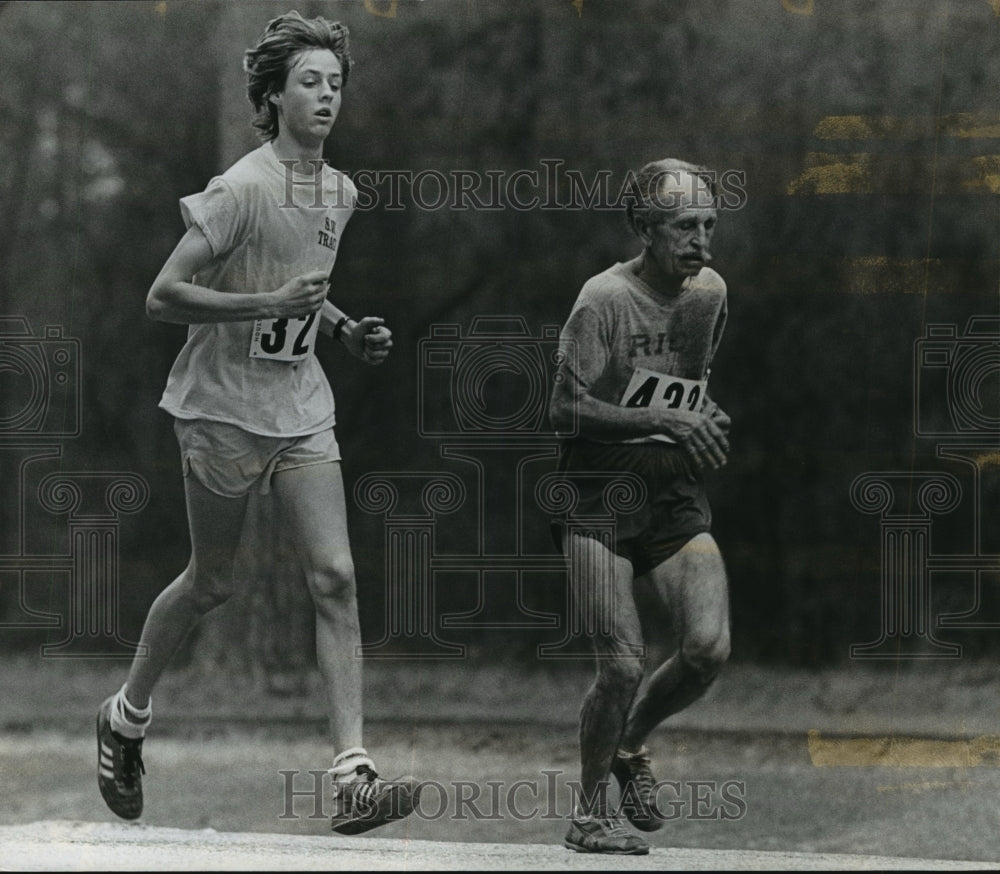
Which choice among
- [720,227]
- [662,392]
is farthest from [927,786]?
[720,227]

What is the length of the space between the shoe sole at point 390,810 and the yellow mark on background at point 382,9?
10.2 feet

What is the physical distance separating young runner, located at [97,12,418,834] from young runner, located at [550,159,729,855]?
79 cm

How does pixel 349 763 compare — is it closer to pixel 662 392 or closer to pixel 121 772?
pixel 121 772

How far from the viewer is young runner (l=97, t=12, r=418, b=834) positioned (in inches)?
280

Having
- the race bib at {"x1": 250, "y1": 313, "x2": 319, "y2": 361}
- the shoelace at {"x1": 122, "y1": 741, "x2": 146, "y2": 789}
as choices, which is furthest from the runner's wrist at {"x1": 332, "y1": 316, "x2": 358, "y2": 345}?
the shoelace at {"x1": 122, "y1": 741, "x2": 146, "y2": 789}

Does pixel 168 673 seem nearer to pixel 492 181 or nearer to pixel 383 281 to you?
pixel 383 281

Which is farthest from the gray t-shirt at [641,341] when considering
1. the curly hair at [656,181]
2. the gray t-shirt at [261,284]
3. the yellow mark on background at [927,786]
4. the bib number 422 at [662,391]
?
the yellow mark on background at [927,786]

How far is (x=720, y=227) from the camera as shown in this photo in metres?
7.61

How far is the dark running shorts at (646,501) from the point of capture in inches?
286

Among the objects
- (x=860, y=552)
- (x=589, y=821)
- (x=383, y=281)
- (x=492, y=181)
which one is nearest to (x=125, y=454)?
(x=383, y=281)

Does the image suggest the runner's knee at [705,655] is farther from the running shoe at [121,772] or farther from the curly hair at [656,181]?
the running shoe at [121,772]

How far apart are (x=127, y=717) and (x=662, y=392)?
2.52 m

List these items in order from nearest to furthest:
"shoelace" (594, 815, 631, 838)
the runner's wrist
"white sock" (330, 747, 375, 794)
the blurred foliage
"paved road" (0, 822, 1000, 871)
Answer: "white sock" (330, 747, 375, 794)
"paved road" (0, 822, 1000, 871)
"shoelace" (594, 815, 631, 838)
the runner's wrist
the blurred foliage

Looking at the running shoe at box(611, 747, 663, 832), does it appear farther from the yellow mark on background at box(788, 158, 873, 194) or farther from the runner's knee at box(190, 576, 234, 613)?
the yellow mark on background at box(788, 158, 873, 194)
